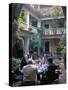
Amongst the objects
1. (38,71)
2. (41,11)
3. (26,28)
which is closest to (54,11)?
(41,11)

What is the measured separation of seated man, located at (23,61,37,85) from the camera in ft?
6.56

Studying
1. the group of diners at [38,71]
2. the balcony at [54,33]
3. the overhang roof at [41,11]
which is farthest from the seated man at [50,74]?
the overhang roof at [41,11]

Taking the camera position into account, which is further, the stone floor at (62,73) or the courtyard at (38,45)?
the stone floor at (62,73)

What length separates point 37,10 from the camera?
2.03 m

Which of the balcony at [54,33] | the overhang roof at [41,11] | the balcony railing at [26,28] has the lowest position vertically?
the balcony at [54,33]

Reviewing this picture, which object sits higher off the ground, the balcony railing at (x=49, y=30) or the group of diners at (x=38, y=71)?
the balcony railing at (x=49, y=30)

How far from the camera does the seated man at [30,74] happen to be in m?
2.00

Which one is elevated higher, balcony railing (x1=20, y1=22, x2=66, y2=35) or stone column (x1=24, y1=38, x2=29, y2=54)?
balcony railing (x1=20, y1=22, x2=66, y2=35)

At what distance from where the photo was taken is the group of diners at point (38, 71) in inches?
78.6

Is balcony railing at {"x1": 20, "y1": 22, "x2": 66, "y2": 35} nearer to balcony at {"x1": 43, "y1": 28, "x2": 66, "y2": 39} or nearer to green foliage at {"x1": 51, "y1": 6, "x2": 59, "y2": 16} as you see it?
balcony at {"x1": 43, "y1": 28, "x2": 66, "y2": 39}

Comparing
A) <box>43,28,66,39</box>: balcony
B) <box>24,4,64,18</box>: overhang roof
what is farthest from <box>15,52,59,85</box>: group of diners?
<box>24,4,64,18</box>: overhang roof

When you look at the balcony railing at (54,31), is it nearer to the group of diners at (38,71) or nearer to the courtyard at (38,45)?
the courtyard at (38,45)

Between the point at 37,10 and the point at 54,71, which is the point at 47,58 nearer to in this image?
the point at 54,71

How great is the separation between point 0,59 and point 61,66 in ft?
1.43
